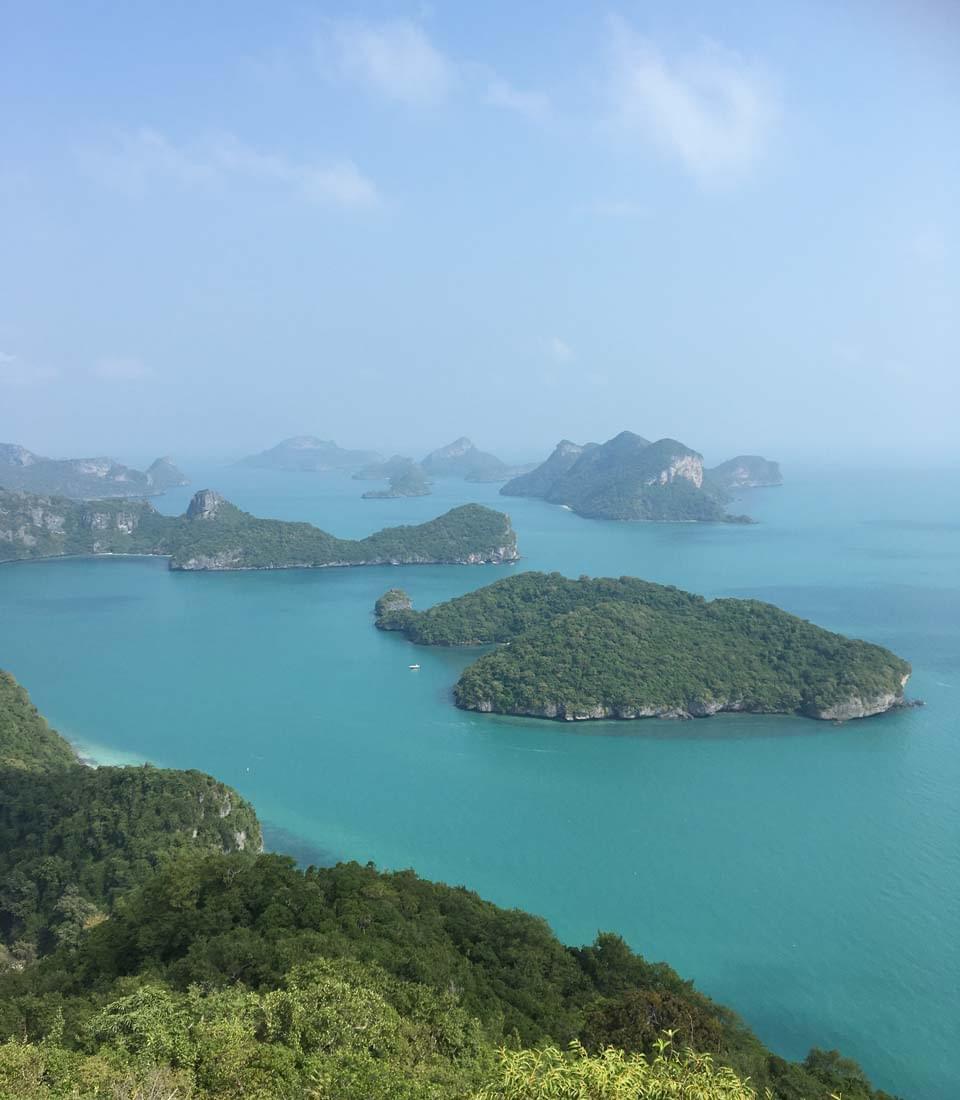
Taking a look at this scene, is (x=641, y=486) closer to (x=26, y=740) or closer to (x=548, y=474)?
(x=548, y=474)

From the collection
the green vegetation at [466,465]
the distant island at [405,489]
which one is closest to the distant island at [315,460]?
the green vegetation at [466,465]

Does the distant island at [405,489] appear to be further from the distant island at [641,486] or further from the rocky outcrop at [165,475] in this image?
the rocky outcrop at [165,475]

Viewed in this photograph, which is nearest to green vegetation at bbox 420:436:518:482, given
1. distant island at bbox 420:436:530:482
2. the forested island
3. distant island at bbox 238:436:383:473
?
distant island at bbox 420:436:530:482

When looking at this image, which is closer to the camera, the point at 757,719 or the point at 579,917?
the point at 579,917

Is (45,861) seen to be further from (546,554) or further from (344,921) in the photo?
(546,554)

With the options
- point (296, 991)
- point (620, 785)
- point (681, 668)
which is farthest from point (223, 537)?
point (296, 991)

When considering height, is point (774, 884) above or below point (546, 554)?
below

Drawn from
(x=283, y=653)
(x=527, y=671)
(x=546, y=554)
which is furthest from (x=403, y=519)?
(x=527, y=671)
